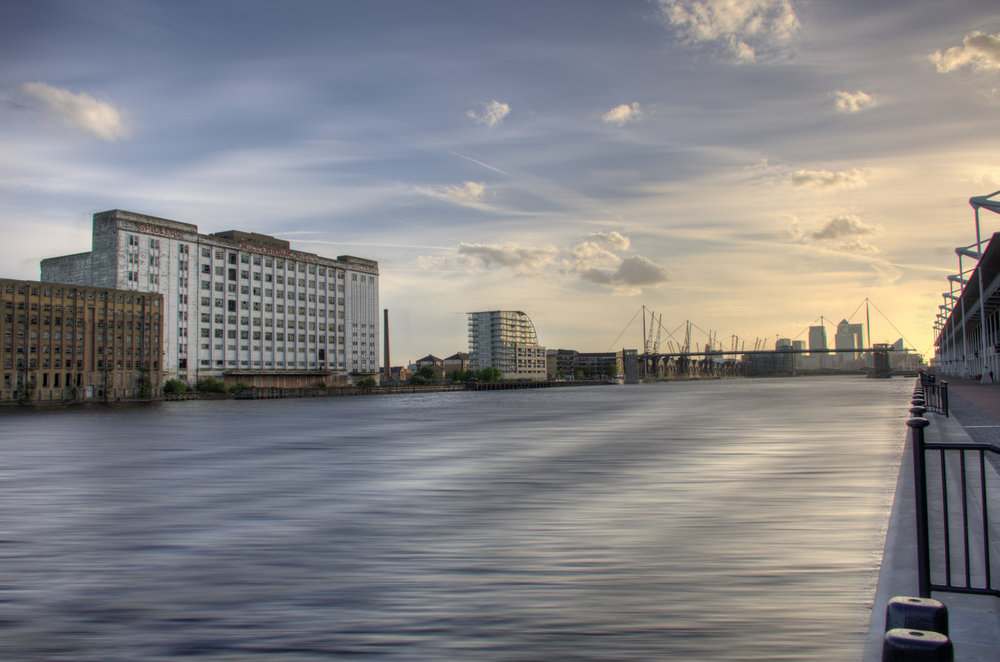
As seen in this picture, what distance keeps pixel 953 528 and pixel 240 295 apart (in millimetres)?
141758

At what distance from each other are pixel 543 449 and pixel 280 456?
8.59 metres

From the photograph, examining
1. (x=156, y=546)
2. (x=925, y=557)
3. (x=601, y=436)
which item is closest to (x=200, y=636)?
(x=156, y=546)

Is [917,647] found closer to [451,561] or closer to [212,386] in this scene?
[451,561]

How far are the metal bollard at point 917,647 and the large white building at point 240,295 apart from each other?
130 meters

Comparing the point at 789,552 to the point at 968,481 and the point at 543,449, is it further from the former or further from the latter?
the point at 543,449

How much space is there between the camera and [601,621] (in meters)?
5.39

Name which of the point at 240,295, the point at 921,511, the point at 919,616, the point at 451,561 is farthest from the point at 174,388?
the point at 919,616

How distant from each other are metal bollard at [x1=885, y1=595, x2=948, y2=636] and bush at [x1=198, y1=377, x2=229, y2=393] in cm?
12800

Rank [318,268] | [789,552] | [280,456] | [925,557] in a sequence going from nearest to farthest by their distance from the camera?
1. [925,557]
2. [789,552]
3. [280,456]
4. [318,268]

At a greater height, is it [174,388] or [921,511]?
[921,511]

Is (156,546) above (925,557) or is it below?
below

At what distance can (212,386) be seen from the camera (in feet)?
393

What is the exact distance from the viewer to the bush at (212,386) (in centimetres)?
11994

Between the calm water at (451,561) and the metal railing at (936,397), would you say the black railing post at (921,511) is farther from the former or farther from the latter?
the metal railing at (936,397)
